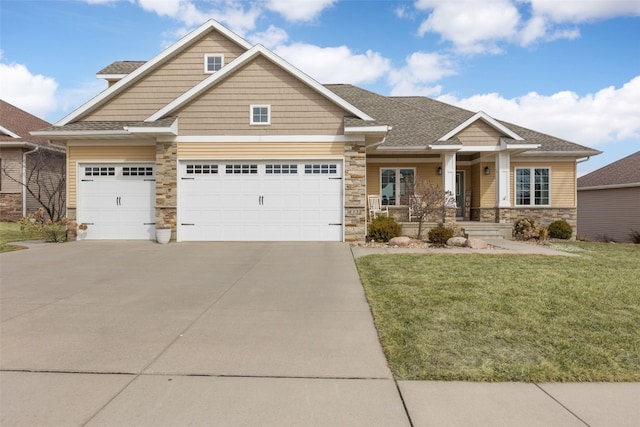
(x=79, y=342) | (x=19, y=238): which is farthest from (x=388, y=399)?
(x=19, y=238)

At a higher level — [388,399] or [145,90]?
[145,90]

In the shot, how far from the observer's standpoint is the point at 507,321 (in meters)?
5.09

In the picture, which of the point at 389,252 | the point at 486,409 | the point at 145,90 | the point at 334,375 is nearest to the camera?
the point at 486,409

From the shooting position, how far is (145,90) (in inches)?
571

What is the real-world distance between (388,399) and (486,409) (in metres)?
0.73

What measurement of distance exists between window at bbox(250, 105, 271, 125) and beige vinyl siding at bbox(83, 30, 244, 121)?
3.11 meters

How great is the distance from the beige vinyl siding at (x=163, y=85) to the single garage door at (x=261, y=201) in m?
2.96

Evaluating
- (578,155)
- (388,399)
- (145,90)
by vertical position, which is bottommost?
(388,399)

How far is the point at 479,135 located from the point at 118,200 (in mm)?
13529

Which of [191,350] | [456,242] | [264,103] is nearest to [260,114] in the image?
[264,103]

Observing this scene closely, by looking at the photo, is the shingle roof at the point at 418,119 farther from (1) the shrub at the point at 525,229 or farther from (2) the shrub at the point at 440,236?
(2) the shrub at the point at 440,236

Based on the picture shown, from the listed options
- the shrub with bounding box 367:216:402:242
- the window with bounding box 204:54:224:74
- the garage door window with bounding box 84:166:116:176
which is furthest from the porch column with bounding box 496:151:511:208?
the garage door window with bounding box 84:166:116:176

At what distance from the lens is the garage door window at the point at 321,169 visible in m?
13.2

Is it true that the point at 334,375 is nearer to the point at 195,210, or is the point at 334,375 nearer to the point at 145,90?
the point at 195,210
